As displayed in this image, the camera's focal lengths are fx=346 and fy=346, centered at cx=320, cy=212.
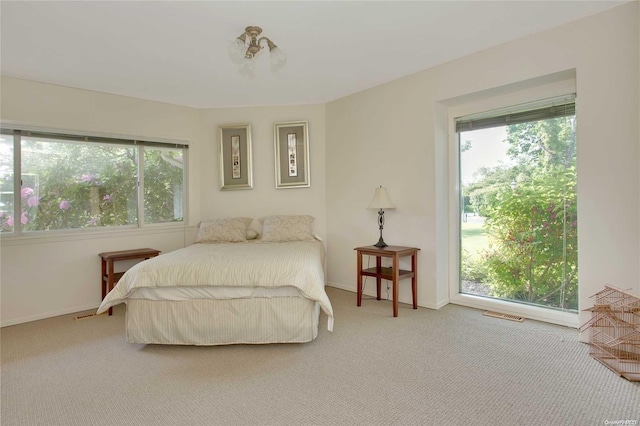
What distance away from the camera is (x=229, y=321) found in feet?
8.45

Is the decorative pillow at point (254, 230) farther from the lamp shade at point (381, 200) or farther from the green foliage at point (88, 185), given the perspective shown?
the lamp shade at point (381, 200)

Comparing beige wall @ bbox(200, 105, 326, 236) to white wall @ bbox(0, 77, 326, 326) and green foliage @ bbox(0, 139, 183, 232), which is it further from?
green foliage @ bbox(0, 139, 183, 232)

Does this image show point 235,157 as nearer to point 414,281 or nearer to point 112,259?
point 112,259

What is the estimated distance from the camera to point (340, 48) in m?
2.97

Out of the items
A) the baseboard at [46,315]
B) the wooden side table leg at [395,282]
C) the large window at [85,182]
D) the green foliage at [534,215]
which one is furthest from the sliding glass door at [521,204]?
the baseboard at [46,315]

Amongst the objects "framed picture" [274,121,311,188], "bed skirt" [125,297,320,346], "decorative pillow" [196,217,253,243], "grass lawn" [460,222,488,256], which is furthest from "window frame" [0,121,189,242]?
"grass lawn" [460,222,488,256]

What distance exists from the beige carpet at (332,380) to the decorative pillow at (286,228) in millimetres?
1335

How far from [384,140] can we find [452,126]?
718 millimetres

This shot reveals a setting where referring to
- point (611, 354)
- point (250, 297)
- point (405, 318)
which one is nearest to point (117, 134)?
point (250, 297)

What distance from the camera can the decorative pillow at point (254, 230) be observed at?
4246mm

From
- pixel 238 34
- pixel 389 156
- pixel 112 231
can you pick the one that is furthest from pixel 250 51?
pixel 112 231

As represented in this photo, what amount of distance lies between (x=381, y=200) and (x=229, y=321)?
6.33 feet

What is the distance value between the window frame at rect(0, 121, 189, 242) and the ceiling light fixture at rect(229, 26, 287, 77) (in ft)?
5.24

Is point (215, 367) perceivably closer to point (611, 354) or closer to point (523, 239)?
point (611, 354)
